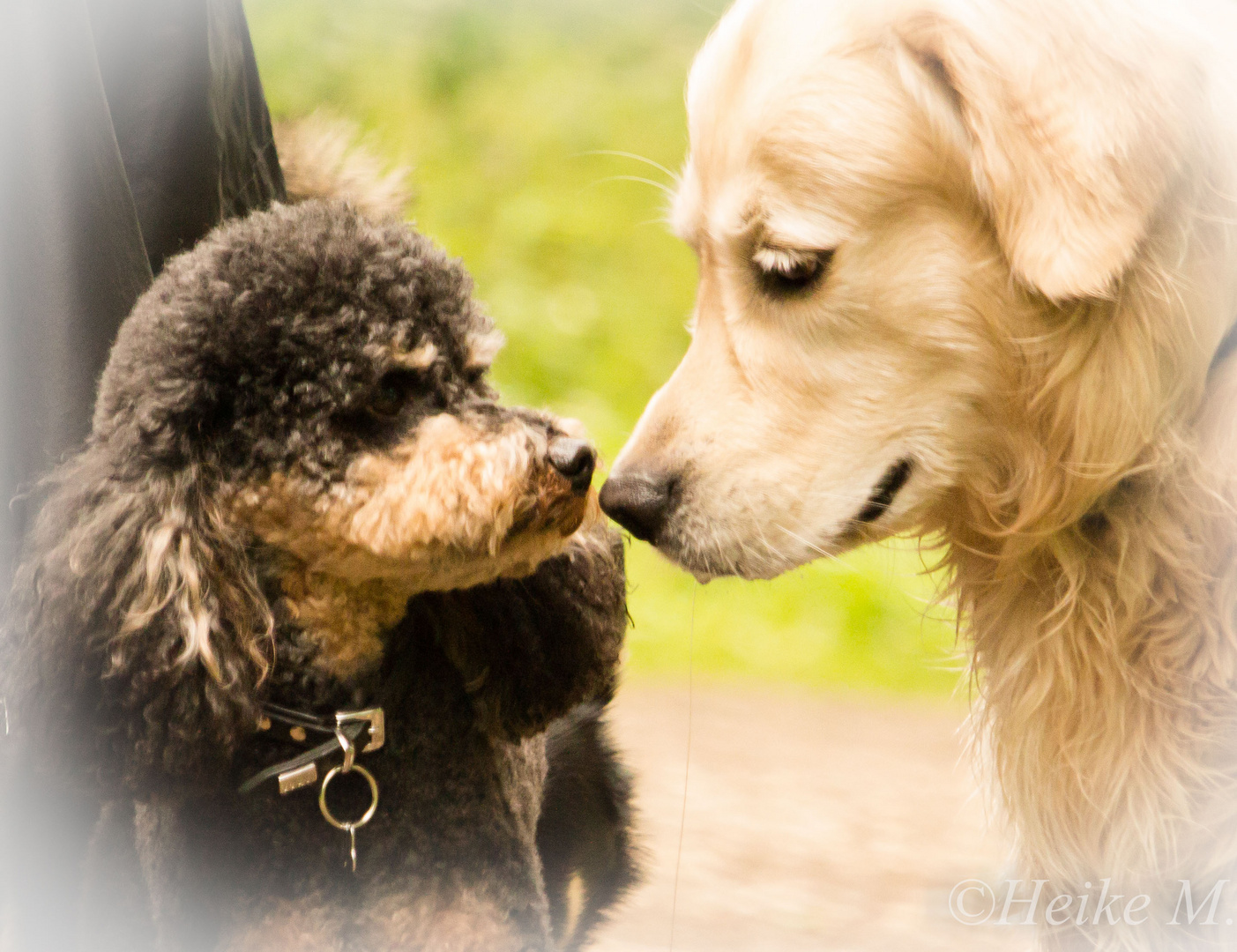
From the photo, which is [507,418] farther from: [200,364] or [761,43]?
[761,43]

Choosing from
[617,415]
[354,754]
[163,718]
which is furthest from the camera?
[617,415]

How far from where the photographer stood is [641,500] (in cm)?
127

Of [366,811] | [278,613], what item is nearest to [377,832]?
[366,811]

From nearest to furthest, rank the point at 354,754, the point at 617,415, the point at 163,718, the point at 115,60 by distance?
the point at 163,718
the point at 354,754
the point at 115,60
the point at 617,415

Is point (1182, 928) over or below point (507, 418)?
below

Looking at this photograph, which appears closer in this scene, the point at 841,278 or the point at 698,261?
Result: the point at 841,278

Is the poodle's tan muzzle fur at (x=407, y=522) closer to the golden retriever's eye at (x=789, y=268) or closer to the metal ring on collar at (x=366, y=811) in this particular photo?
the metal ring on collar at (x=366, y=811)

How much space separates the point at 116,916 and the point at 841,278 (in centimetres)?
115

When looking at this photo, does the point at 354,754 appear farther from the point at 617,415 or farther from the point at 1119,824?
the point at 617,415

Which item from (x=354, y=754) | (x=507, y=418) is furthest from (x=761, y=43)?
(x=354, y=754)

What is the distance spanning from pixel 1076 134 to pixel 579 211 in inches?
86.6

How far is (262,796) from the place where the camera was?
1186mm

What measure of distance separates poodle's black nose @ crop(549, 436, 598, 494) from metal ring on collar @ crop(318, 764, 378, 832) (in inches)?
17.0

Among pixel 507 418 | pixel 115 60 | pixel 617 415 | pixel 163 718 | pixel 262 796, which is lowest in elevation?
pixel 617 415
